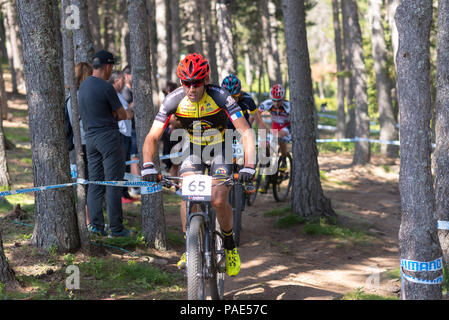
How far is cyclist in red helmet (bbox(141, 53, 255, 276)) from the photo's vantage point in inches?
207

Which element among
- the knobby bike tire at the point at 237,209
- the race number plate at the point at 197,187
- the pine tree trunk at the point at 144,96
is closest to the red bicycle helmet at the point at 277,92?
the knobby bike tire at the point at 237,209

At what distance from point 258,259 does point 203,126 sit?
320 centimetres

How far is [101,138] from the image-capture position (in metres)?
7.49

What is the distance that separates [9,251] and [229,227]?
8.84ft

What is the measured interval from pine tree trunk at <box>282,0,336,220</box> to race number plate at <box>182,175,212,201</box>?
5.62 meters

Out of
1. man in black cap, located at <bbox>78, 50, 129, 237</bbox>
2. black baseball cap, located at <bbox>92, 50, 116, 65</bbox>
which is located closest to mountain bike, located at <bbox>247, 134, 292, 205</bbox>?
man in black cap, located at <bbox>78, 50, 129, 237</bbox>

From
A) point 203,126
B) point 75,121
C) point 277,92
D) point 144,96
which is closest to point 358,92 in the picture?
point 277,92

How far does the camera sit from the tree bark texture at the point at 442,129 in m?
6.64

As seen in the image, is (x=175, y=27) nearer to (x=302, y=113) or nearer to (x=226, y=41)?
(x=226, y=41)

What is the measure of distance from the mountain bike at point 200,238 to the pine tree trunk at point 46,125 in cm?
179

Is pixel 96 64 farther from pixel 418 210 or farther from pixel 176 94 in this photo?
pixel 418 210

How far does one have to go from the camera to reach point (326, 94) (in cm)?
8425

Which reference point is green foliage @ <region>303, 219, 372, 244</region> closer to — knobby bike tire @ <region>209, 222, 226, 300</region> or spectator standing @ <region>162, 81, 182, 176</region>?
spectator standing @ <region>162, 81, 182, 176</region>

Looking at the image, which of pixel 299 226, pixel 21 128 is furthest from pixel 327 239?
pixel 21 128
